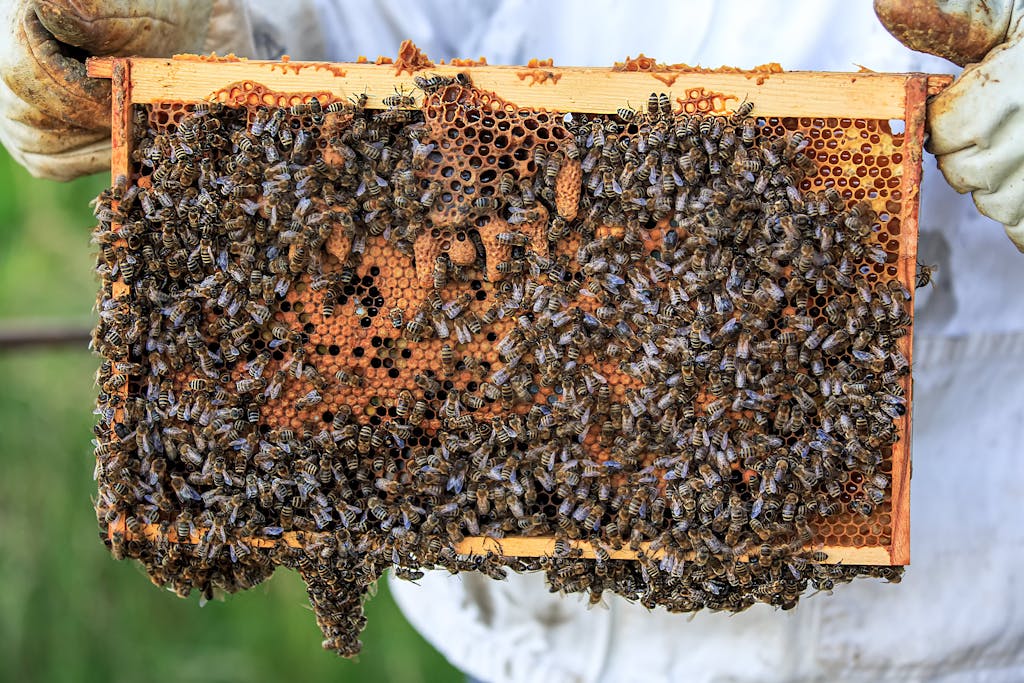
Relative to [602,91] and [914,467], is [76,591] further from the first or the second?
[914,467]

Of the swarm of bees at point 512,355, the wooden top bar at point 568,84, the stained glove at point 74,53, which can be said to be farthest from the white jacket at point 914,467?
the stained glove at point 74,53

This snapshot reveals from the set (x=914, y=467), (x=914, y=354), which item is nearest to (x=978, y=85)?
(x=914, y=354)

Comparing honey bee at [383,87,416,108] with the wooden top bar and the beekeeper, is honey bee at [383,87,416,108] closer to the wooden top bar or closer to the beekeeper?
the wooden top bar

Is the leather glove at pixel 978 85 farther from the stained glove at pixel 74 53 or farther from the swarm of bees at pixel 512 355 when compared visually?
the stained glove at pixel 74 53

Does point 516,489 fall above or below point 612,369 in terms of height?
below

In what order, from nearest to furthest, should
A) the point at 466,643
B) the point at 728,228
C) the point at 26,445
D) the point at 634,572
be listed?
the point at 728,228, the point at 634,572, the point at 466,643, the point at 26,445

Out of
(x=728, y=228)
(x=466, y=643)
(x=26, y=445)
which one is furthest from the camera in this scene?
(x=26, y=445)

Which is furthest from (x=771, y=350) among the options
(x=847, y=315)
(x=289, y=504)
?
(x=289, y=504)

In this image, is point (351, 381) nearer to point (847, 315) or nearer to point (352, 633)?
point (352, 633)
